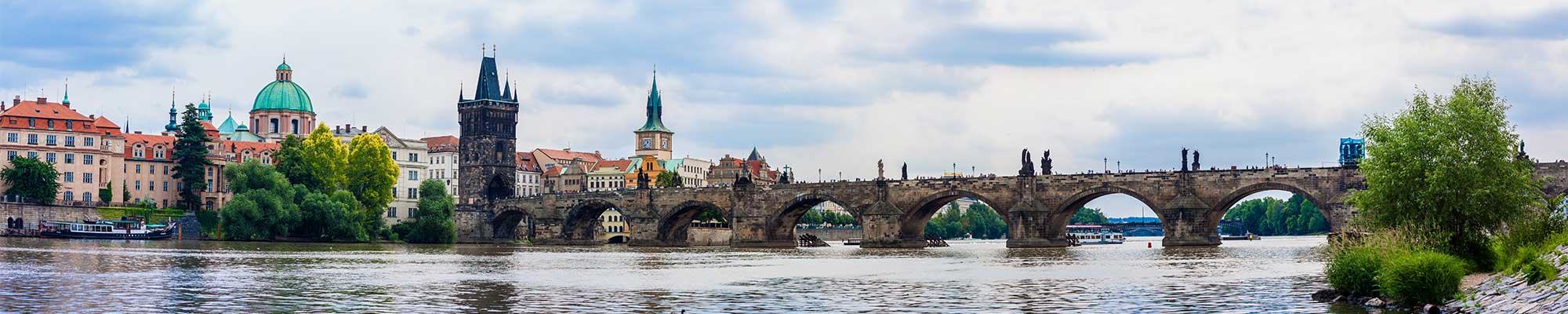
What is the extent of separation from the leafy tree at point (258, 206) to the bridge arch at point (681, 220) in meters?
27.0

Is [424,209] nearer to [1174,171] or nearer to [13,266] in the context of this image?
[1174,171]

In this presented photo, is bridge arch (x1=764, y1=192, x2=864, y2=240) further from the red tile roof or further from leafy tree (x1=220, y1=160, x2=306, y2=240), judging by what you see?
the red tile roof

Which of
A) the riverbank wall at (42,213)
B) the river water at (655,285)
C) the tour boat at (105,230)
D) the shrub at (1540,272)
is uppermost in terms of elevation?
the riverbank wall at (42,213)

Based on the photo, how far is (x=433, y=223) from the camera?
5138 inches

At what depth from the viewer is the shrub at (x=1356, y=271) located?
32.0 m

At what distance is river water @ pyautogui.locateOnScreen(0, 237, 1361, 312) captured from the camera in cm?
3272

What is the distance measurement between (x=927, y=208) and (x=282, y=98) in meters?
108

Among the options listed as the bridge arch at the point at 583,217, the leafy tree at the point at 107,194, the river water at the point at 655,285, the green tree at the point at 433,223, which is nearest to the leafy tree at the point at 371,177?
the green tree at the point at 433,223

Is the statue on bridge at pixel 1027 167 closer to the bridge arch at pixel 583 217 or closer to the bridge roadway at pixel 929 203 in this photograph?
the bridge roadway at pixel 929 203

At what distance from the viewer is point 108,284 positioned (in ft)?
131

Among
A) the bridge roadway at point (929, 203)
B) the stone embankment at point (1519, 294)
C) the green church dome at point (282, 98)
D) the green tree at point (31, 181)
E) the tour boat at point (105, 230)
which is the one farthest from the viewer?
the green church dome at point (282, 98)

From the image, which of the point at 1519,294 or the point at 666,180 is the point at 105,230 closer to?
the point at 666,180

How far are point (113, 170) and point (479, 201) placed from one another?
102ft

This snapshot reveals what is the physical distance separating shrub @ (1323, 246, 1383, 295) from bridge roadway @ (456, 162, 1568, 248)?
49029mm
